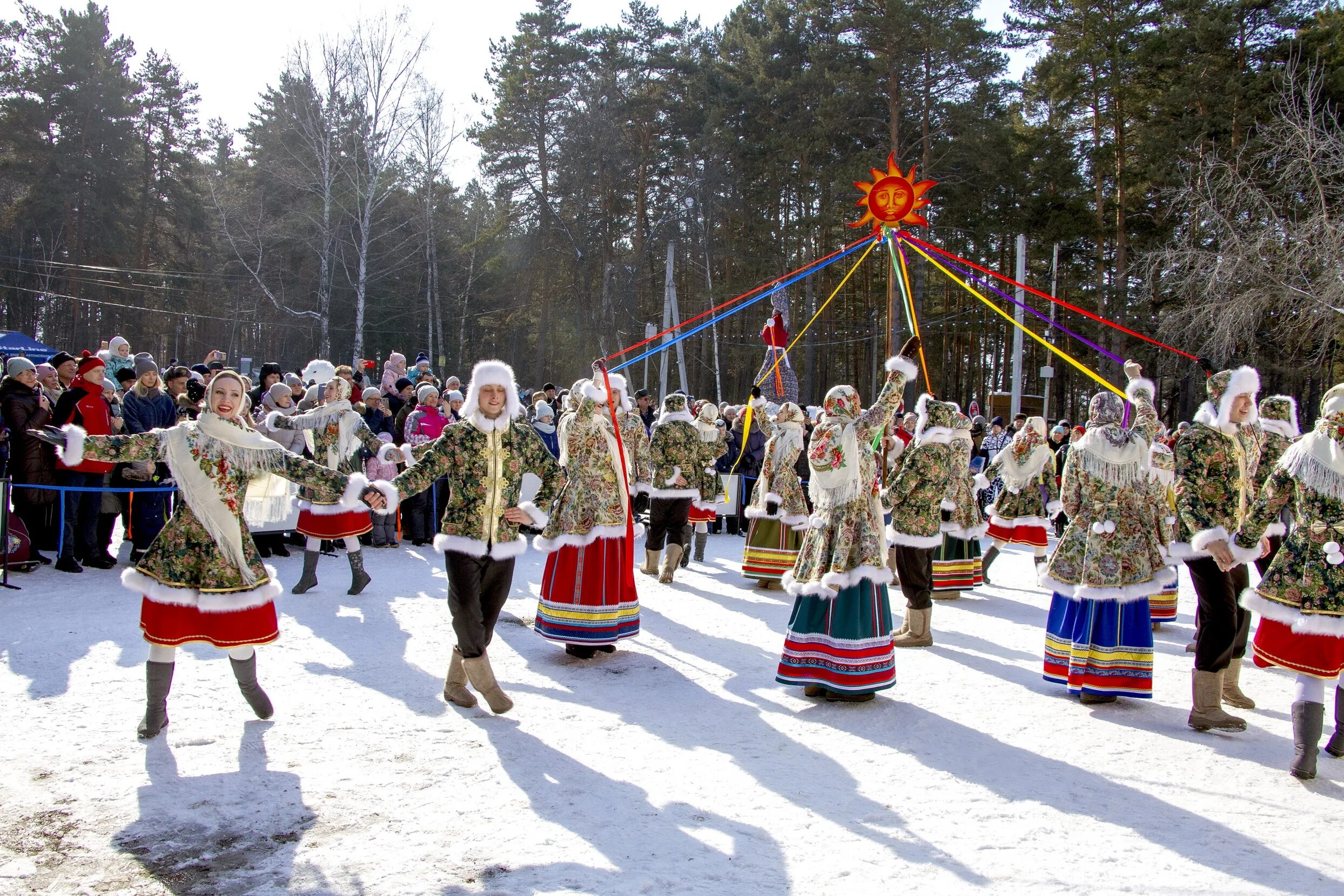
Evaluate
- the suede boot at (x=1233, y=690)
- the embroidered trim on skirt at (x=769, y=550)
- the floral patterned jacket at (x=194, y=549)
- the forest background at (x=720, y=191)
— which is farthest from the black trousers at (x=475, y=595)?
the forest background at (x=720, y=191)

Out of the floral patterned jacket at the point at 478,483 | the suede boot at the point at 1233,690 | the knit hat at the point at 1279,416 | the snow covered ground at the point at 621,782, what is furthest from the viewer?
the knit hat at the point at 1279,416

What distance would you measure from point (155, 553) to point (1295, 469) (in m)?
5.61

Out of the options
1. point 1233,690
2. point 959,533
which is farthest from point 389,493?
point 959,533

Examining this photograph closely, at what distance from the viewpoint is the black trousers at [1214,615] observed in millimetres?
5496

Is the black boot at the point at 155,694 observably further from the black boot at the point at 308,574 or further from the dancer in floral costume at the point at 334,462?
the black boot at the point at 308,574

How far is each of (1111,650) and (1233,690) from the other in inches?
39.4

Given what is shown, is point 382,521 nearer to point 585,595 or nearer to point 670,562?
point 670,562

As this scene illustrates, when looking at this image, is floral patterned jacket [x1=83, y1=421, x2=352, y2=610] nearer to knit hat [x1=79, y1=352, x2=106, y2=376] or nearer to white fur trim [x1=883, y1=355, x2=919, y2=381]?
white fur trim [x1=883, y1=355, x2=919, y2=381]

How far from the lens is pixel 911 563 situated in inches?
297

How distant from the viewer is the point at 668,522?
10.6 metres

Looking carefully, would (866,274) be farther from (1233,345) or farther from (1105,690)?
(1105,690)

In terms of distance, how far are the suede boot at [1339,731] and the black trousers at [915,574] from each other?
2.96 m

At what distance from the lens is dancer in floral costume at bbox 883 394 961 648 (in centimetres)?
752

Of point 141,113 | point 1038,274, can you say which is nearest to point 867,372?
point 1038,274
